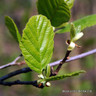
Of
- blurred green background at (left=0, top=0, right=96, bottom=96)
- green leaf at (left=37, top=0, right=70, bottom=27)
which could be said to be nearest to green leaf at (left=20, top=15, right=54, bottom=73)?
green leaf at (left=37, top=0, right=70, bottom=27)

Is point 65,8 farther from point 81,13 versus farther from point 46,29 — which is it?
point 81,13

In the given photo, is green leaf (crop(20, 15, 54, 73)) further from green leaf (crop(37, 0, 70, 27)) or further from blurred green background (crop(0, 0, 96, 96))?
blurred green background (crop(0, 0, 96, 96))

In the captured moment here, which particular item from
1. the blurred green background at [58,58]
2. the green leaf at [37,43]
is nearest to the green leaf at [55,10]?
the green leaf at [37,43]

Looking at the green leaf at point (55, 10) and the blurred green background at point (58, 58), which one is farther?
the blurred green background at point (58, 58)

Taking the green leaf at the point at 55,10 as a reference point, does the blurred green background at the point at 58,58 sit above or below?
below

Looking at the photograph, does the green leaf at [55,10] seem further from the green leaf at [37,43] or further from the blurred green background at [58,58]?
the blurred green background at [58,58]

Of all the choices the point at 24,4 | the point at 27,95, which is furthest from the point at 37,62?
the point at 24,4

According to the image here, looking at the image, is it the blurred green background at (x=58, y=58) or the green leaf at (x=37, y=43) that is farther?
the blurred green background at (x=58, y=58)

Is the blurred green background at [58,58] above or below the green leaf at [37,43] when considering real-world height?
below
